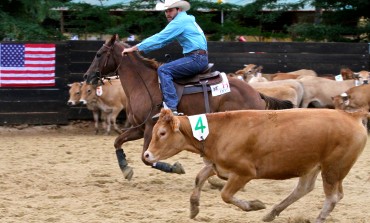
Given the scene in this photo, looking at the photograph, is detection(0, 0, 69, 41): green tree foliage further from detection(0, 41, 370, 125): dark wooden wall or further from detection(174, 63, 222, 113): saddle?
detection(174, 63, 222, 113): saddle

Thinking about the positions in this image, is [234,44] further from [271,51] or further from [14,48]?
[14,48]

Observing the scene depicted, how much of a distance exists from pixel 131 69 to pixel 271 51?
28.0ft

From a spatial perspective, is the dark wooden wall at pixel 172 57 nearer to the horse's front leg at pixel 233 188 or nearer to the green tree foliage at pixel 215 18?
the green tree foliage at pixel 215 18

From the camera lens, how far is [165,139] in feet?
22.1

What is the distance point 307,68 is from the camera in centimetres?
1798

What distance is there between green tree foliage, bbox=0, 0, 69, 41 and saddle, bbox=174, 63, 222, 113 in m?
9.27

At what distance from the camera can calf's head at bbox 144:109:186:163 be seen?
671cm

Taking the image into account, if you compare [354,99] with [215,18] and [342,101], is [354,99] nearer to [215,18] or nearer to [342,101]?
[342,101]

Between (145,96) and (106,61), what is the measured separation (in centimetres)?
83

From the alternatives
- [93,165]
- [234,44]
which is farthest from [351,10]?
[93,165]

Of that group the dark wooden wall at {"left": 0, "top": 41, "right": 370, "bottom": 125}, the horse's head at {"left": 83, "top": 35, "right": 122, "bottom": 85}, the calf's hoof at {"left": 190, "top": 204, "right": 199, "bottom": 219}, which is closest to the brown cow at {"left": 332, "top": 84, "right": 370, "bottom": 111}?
the dark wooden wall at {"left": 0, "top": 41, "right": 370, "bottom": 125}

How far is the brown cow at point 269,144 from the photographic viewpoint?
21.5ft

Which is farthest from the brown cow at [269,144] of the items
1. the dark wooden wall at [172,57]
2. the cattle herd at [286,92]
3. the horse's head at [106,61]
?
the dark wooden wall at [172,57]

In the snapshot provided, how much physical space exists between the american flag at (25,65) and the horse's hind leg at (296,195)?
380 inches
